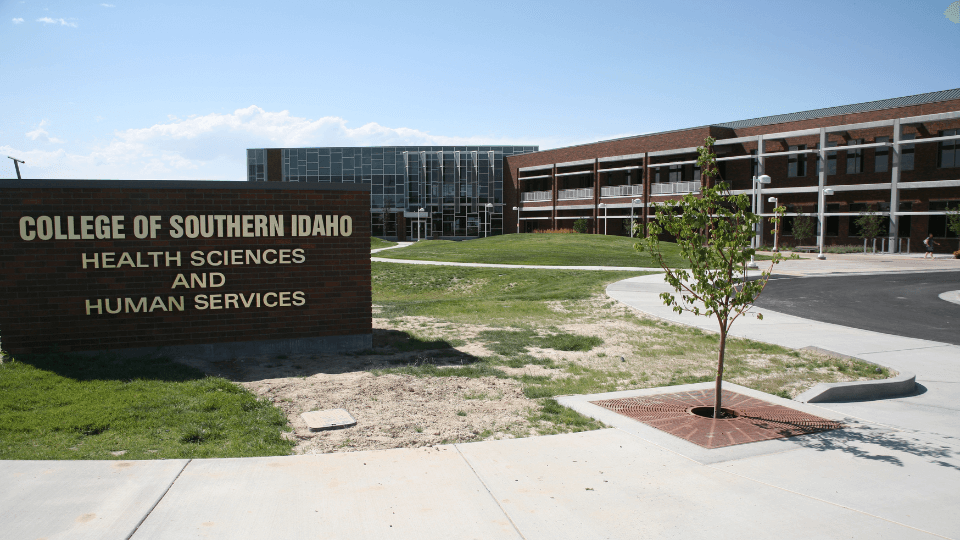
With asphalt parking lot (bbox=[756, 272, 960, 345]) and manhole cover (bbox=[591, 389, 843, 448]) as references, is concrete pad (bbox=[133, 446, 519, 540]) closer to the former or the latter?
manhole cover (bbox=[591, 389, 843, 448])

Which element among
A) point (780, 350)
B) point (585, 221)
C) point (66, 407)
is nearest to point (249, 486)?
point (66, 407)

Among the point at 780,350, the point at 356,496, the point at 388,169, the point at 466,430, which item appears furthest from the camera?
the point at 388,169

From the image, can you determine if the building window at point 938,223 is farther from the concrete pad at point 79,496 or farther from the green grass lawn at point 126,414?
the concrete pad at point 79,496

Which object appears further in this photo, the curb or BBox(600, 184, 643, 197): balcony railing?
BBox(600, 184, 643, 197): balcony railing

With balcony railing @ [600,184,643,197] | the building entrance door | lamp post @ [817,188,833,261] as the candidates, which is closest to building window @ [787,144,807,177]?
lamp post @ [817,188,833,261]

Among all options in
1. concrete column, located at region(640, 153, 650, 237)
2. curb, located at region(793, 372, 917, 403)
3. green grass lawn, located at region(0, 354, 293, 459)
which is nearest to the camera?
green grass lawn, located at region(0, 354, 293, 459)

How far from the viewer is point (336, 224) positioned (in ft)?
33.3

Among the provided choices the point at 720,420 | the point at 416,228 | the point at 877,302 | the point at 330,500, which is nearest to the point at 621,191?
the point at 416,228

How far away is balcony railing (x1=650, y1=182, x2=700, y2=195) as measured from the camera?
49.0 meters

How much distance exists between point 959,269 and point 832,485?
30.0 m

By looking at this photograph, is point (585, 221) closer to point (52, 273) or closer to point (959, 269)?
point (959, 269)

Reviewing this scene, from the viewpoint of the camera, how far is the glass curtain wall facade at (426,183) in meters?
72.2

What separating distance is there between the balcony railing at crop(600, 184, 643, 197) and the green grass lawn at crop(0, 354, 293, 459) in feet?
164

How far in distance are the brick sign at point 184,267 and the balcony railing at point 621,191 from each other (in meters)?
47.4
